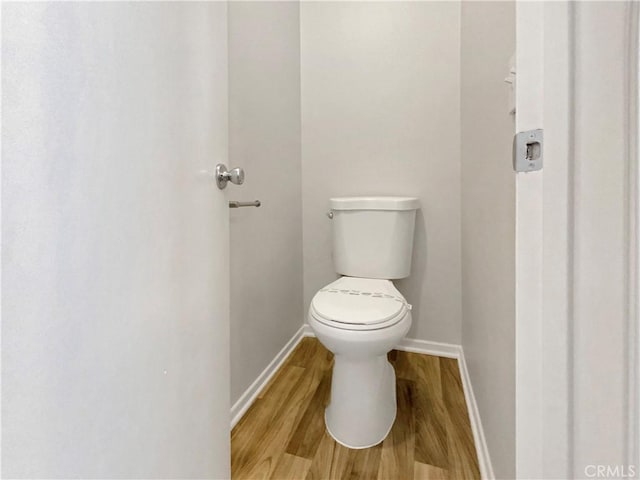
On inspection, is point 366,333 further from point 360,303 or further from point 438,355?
point 438,355

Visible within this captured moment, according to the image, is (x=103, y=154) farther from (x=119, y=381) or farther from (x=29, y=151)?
(x=119, y=381)

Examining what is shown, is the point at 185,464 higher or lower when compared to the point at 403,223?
lower

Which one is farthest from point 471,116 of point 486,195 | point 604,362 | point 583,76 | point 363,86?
point 604,362

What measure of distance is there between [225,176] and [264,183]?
68 centimetres

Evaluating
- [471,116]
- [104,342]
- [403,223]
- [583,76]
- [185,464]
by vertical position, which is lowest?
[185,464]

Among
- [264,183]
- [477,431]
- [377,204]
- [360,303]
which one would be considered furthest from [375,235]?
[477,431]

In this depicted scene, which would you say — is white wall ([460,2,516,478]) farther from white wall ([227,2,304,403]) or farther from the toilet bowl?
white wall ([227,2,304,403])

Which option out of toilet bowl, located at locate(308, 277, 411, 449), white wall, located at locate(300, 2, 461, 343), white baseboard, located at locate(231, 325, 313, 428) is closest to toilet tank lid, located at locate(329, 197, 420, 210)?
white wall, located at locate(300, 2, 461, 343)

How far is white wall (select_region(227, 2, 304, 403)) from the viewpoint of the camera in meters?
1.20

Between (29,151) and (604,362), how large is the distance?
0.67 m

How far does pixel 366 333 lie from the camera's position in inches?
38.3

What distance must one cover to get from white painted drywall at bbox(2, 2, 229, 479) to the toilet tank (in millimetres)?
893

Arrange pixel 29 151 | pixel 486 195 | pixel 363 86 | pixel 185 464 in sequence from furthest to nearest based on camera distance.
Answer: pixel 363 86, pixel 486 195, pixel 185 464, pixel 29 151

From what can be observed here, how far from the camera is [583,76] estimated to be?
0.34m
